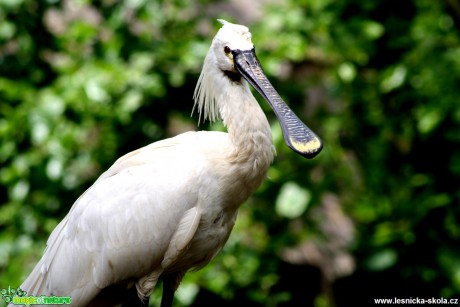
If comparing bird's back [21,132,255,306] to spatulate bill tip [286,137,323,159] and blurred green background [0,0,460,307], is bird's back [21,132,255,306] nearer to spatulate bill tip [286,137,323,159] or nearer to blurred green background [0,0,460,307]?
spatulate bill tip [286,137,323,159]

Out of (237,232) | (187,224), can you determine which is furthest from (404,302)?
(187,224)

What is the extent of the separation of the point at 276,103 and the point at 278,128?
1.28 m

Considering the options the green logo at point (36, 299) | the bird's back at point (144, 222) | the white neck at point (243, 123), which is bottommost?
the green logo at point (36, 299)

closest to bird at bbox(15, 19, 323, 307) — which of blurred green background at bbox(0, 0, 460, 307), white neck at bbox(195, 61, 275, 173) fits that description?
white neck at bbox(195, 61, 275, 173)

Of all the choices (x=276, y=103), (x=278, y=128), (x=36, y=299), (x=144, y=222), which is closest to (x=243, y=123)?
(x=276, y=103)

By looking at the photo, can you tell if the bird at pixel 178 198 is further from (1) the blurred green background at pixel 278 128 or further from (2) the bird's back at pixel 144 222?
(1) the blurred green background at pixel 278 128

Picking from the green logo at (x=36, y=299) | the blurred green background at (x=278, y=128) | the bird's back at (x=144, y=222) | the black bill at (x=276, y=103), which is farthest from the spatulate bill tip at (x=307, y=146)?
the blurred green background at (x=278, y=128)

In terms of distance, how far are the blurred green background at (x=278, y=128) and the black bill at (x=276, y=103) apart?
4.05 feet

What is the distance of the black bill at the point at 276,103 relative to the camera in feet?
9.66

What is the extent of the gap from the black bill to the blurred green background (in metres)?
1.23

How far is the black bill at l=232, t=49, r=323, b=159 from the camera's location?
9.66ft

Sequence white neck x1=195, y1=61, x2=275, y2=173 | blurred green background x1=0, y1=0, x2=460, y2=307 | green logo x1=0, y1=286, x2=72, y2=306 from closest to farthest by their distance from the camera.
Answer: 1. white neck x1=195, y1=61, x2=275, y2=173
2. green logo x1=0, y1=286, x2=72, y2=306
3. blurred green background x1=0, y1=0, x2=460, y2=307

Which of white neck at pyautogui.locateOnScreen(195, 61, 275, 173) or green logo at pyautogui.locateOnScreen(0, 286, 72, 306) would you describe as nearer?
white neck at pyautogui.locateOnScreen(195, 61, 275, 173)

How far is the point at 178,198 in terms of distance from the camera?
2912 mm
